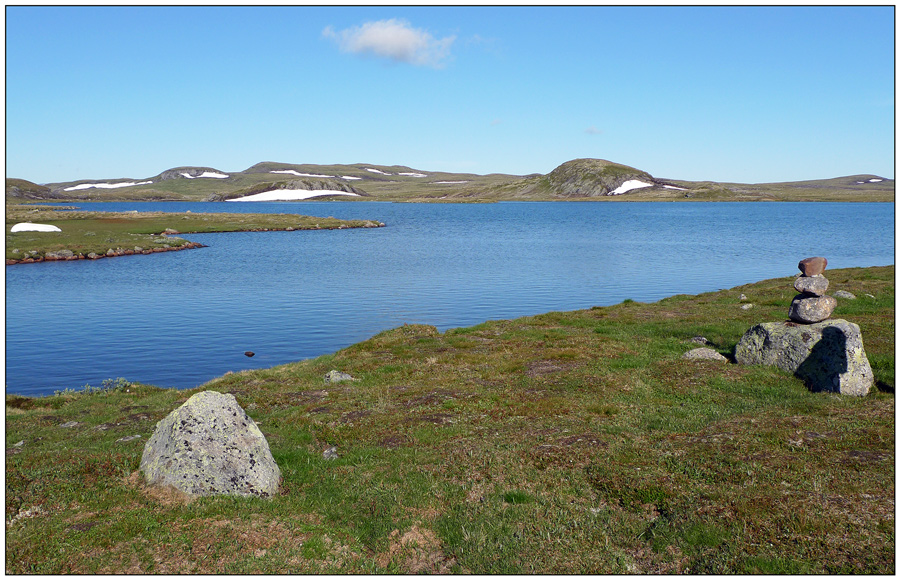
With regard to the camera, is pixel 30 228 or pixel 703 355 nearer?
pixel 703 355

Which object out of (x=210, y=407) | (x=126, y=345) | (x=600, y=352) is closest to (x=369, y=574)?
(x=210, y=407)

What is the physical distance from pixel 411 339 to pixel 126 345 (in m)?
23.8

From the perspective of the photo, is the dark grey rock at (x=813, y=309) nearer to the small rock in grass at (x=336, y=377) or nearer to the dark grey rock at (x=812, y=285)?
the dark grey rock at (x=812, y=285)

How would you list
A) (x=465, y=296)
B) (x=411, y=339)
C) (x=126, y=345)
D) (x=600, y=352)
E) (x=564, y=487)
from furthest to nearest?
(x=465, y=296) < (x=126, y=345) < (x=411, y=339) < (x=600, y=352) < (x=564, y=487)

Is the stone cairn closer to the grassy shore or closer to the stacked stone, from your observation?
the stacked stone

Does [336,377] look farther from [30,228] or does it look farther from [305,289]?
[30,228]

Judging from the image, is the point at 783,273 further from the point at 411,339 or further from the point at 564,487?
the point at 564,487

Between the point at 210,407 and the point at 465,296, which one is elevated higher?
the point at 210,407

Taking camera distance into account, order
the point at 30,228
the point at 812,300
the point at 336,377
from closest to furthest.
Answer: the point at 812,300 < the point at 336,377 < the point at 30,228

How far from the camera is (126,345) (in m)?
47.1

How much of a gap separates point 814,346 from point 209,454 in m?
25.2

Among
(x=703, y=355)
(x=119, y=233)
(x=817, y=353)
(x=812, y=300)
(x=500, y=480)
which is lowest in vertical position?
(x=500, y=480)

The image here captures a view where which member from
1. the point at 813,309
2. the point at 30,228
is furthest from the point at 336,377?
the point at 30,228

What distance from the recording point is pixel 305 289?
245 ft
